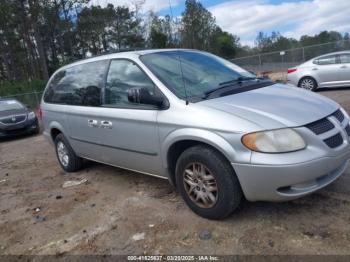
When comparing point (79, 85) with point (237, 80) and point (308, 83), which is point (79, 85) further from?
point (308, 83)

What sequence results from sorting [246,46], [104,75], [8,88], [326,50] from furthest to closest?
[246,46]
[8,88]
[326,50]
[104,75]

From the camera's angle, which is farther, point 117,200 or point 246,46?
point 246,46

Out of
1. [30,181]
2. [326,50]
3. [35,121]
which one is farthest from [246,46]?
[30,181]

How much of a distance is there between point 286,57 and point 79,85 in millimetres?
20305

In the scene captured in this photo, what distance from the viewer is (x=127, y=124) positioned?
4.21m

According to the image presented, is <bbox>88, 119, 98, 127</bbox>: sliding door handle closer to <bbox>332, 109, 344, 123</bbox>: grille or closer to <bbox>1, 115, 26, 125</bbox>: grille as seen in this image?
<bbox>332, 109, 344, 123</bbox>: grille

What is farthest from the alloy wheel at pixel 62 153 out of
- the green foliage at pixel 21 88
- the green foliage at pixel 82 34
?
the green foliage at pixel 82 34

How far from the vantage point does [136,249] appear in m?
3.32

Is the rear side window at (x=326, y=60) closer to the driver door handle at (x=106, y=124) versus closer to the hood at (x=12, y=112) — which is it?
the hood at (x=12, y=112)

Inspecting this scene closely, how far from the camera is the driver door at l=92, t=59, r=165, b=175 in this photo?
399 cm

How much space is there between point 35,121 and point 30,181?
257 inches

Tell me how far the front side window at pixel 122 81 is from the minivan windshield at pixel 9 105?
8.87 m

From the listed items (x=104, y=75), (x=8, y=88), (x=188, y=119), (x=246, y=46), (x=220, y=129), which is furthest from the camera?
(x=246, y=46)

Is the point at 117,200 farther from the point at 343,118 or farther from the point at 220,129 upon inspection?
the point at 343,118
